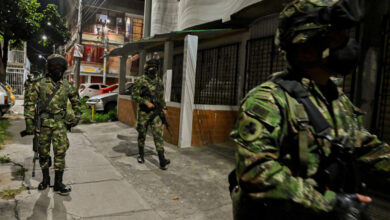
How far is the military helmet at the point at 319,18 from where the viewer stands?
4.03 feet

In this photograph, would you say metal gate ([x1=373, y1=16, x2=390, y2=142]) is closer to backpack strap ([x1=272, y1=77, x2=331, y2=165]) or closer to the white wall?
backpack strap ([x1=272, y1=77, x2=331, y2=165])

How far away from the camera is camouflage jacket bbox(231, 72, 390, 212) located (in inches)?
43.6

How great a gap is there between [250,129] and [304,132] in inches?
8.7

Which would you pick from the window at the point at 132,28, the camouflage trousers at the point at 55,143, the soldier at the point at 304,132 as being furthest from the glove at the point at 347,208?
the window at the point at 132,28

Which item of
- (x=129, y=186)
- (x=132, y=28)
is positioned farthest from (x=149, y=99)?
(x=132, y=28)

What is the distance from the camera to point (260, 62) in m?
7.16

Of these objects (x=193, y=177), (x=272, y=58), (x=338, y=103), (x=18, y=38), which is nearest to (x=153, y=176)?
(x=193, y=177)

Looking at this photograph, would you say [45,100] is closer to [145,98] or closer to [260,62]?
[145,98]

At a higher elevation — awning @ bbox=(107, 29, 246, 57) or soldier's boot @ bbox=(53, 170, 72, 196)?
awning @ bbox=(107, 29, 246, 57)

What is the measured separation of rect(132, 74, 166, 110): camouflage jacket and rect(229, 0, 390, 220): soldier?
4.21m

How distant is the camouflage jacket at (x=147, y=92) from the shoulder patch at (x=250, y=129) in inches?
170

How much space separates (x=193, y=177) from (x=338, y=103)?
3.77 m

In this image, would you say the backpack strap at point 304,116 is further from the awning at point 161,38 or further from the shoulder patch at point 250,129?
the awning at point 161,38

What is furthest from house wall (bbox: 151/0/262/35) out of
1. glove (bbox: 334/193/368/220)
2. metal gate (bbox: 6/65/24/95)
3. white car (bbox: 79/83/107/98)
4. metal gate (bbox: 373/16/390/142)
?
metal gate (bbox: 6/65/24/95)
